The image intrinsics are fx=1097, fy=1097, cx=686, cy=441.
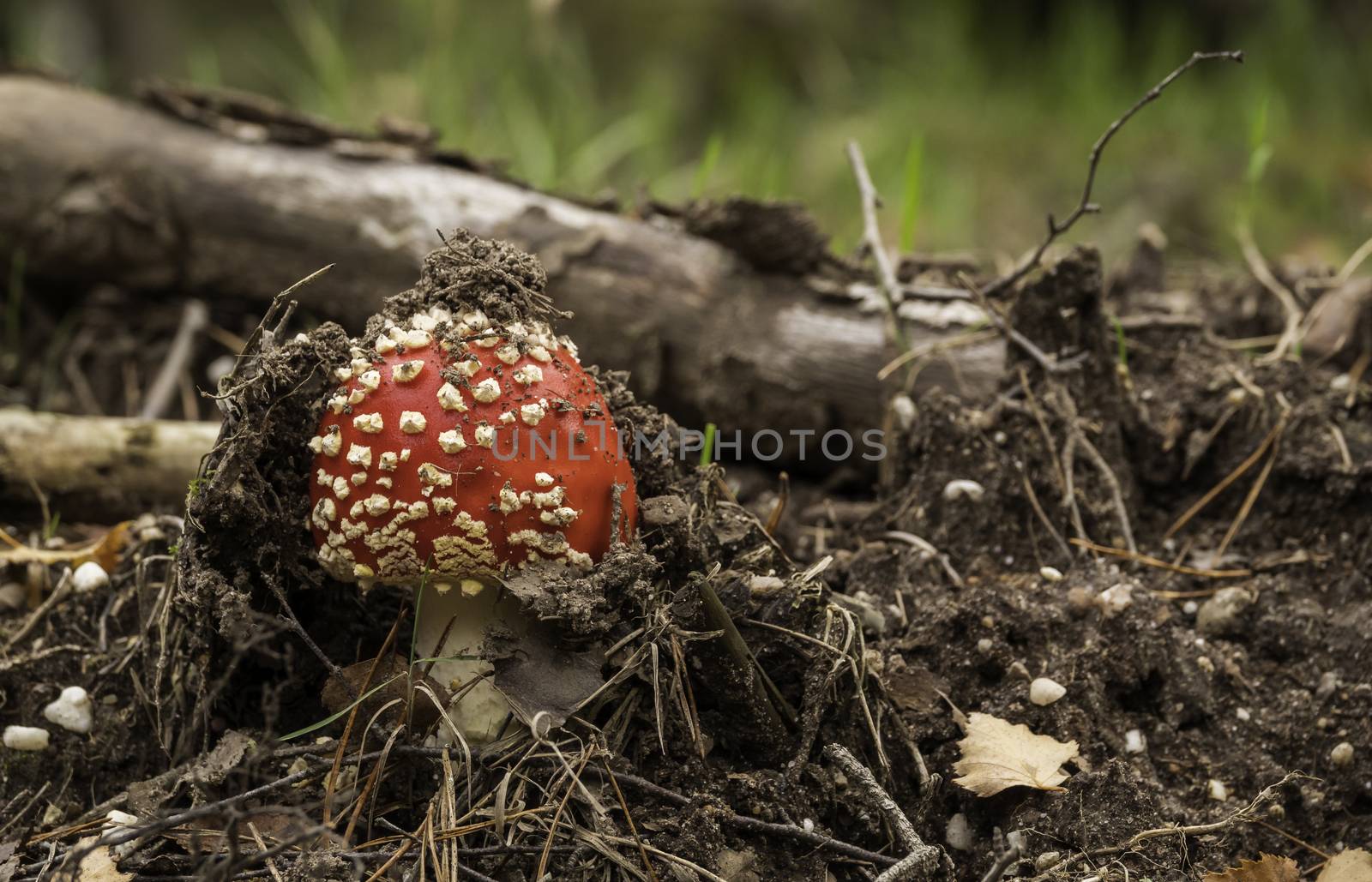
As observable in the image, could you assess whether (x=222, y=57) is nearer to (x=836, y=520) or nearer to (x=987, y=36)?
(x=987, y=36)

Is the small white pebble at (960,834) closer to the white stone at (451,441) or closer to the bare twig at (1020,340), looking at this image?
the white stone at (451,441)

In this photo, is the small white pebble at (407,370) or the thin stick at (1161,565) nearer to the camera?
the small white pebble at (407,370)

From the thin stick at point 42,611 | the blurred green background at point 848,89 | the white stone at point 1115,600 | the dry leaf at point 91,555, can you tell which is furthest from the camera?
the blurred green background at point 848,89

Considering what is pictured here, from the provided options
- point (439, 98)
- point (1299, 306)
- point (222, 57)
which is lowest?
point (1299, 306)

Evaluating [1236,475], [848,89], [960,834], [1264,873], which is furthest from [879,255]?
[848,89]

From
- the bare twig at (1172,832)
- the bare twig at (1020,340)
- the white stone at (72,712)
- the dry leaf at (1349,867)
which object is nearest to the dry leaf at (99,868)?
the white stone at (72,712)

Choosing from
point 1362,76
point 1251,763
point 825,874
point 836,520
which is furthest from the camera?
point 1362,76

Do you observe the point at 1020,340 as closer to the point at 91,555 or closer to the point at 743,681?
the point at 743,681

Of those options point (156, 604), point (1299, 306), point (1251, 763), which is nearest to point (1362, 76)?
point (1299, 306)
